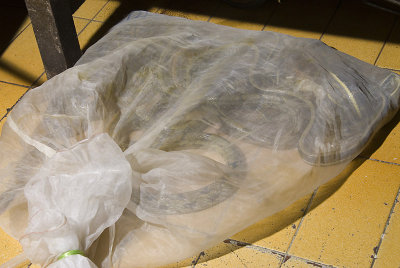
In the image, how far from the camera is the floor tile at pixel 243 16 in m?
2.22

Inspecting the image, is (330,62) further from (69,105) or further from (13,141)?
(13,141)

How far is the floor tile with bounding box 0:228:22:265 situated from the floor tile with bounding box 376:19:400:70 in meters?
1.22

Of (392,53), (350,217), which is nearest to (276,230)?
(350,217)

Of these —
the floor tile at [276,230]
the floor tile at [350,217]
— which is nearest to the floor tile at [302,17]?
the floor tile at [350,217]

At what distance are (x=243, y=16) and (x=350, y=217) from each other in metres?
1.00

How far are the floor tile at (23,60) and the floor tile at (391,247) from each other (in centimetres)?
125

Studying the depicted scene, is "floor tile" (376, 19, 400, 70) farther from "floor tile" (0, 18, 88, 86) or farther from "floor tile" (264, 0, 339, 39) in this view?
"floor tile" (0, 18, 88, 86)

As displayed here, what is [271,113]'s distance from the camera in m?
1.58

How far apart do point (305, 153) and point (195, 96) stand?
317 mm

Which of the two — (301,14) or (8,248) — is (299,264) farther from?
(301,14)

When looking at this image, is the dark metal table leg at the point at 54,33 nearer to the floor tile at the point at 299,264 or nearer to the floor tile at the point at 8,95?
the floor tile at the point at 8,95

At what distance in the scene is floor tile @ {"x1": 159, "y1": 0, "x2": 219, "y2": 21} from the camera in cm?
228

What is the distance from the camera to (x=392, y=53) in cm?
201

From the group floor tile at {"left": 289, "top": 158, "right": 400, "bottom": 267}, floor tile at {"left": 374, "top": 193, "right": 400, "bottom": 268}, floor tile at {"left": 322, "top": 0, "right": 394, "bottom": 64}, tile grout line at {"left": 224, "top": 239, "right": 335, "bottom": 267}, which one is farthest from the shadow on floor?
tile grout line at {"left": 224, "top": 239, "right": 335, "bottom": 267}
